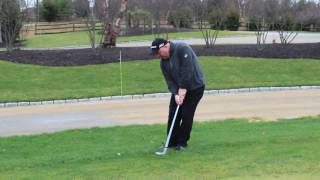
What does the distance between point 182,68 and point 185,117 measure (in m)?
0.70

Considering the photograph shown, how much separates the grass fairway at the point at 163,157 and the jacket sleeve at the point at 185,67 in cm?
95

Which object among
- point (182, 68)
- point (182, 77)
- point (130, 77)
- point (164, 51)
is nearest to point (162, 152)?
point (182, 77)

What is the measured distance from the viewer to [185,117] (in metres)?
8.08

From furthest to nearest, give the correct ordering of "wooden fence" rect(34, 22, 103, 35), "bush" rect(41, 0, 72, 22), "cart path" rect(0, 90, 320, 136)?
"bush" rect(41, 0, 72, 22)
"wooden fence" rect(34, 22, 103, 35)
"cart path" rect(0, 90, 320, 136)

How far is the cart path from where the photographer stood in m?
12.5

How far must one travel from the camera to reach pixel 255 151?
7.85 meters

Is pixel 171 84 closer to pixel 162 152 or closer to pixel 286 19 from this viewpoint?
pixel 162 152

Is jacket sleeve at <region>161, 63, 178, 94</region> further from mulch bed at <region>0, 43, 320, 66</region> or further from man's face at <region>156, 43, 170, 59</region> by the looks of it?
mulch bed at <region>0, 43, 320, 66</region>

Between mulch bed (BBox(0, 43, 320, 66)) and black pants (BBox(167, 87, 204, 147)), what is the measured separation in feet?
45.5

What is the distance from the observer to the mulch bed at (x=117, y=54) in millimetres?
22250

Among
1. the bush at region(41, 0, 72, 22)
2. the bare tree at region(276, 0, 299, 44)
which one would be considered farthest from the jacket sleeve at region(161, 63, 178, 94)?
the bush at region(41, 0, 72, 22)

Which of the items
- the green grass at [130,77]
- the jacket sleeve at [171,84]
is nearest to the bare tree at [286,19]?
the green grass at [130,77]

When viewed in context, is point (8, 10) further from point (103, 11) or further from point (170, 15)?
point (170, 15)

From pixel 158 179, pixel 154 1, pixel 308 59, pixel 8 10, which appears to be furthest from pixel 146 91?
pixel 154 1
